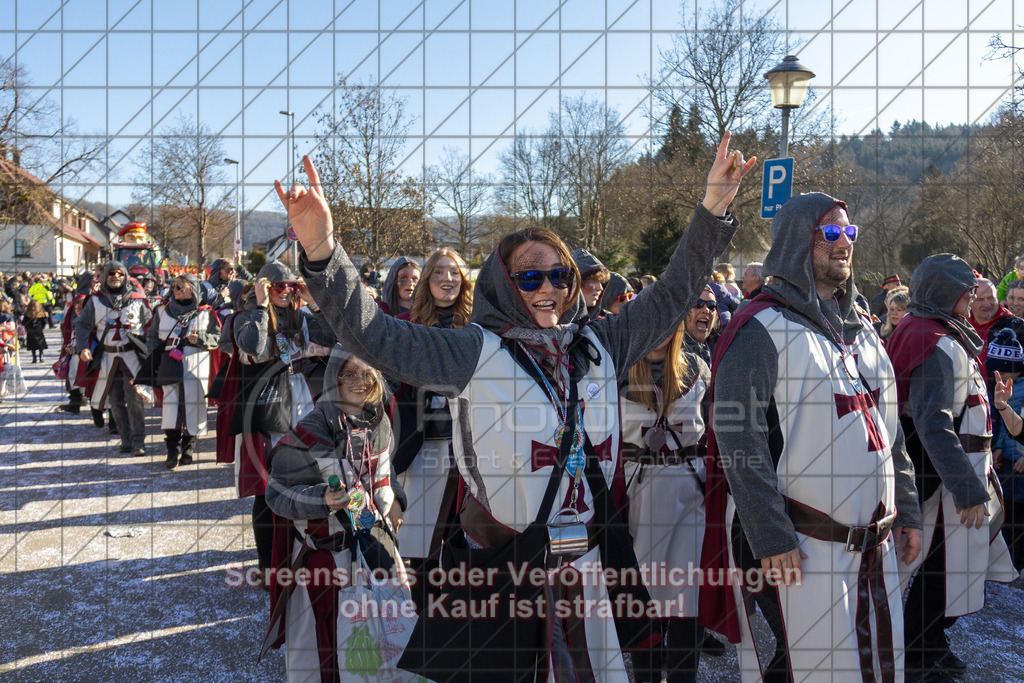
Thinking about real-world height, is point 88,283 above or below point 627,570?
above

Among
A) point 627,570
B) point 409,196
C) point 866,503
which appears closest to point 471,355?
point 627,570

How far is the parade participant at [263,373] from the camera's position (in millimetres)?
5074

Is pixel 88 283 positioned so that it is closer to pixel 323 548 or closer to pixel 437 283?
pixel 437 283

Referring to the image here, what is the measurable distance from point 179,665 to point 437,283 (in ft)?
6.85

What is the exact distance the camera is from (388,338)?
6.20 feet

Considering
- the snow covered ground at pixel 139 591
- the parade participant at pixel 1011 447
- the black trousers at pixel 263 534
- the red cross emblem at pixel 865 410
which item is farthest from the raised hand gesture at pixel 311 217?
the parade participant at pixel 1011 447

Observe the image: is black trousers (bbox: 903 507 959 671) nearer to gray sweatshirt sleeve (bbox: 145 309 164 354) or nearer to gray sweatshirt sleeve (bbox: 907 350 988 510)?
gray sweatshirt sleeve (bbox: 907 350 988 510)

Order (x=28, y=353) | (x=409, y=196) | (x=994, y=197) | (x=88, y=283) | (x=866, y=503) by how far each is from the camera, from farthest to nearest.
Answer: (x=28, y=353) < (x=88, y=283) < (x=994, y=197) < (x=409, y=196) < (x=866, y=503)

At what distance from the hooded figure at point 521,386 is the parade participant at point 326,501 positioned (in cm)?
98

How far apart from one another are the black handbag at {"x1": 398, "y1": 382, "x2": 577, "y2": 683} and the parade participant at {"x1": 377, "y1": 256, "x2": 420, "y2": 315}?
275cm

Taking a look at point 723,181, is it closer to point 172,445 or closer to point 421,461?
point 421,461

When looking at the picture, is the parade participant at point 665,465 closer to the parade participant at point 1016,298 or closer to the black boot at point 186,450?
the parade participant at point 1016,298

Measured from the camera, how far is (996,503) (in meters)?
3.63

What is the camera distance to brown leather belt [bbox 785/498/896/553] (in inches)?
93.0
